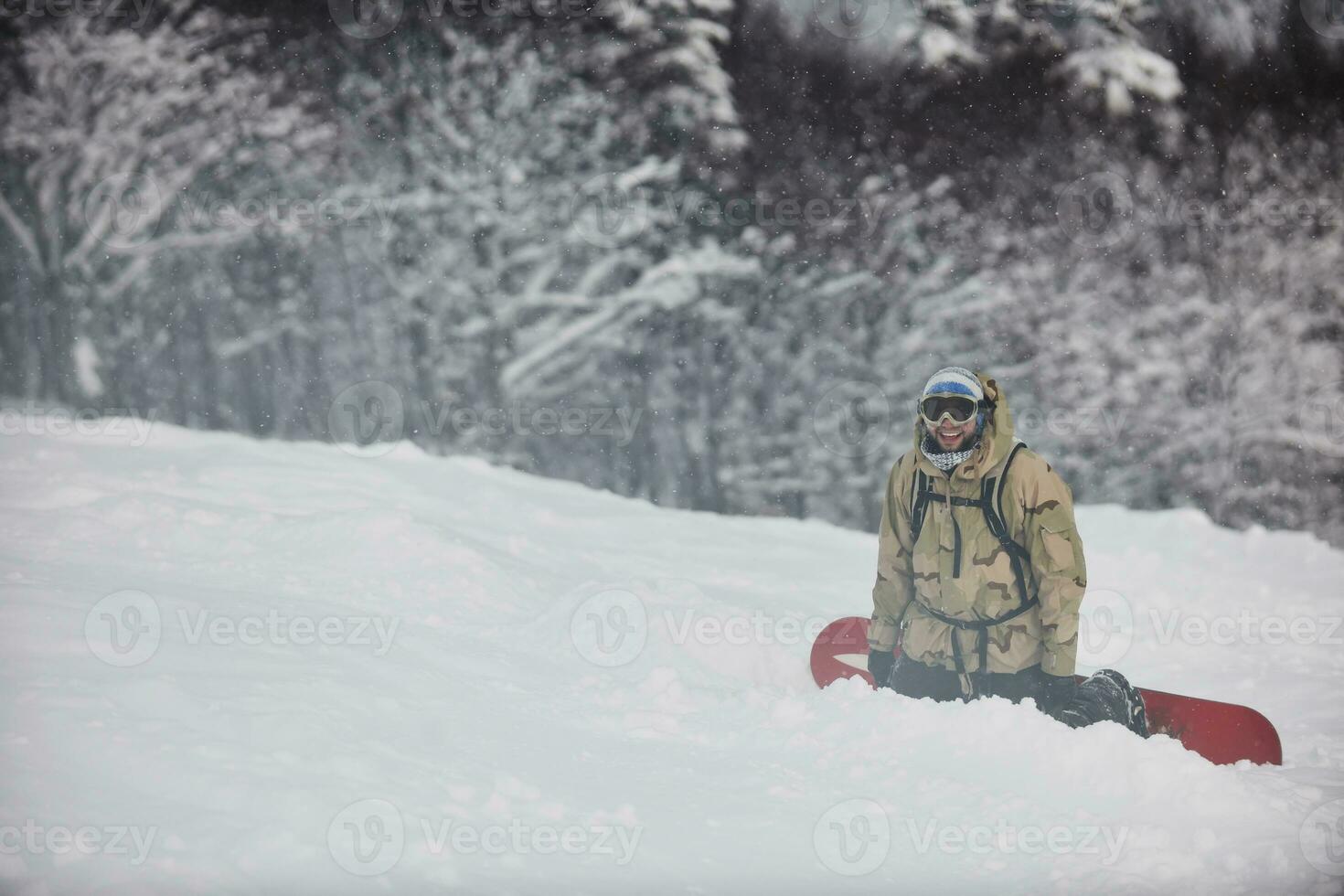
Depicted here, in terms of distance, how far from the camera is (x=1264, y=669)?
6918mm

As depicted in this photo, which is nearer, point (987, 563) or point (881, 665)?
point (987, 563)

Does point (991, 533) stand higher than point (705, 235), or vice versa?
point (705, 235)

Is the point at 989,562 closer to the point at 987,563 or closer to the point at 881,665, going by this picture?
the point at 987,563

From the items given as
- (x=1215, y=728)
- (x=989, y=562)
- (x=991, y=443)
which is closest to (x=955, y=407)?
(x=991, y=443)

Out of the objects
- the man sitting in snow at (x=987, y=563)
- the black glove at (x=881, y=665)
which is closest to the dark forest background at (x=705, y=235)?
the black glove at (x=881, y=665)

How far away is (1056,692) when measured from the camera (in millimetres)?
4262

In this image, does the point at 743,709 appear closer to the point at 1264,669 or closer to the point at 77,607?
the point at 77,607

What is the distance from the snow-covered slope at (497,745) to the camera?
277 cm

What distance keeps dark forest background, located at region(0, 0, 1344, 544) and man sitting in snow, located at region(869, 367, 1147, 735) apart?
25.4ft

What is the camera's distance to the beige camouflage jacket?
13.8ft

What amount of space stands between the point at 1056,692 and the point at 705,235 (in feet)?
28.2

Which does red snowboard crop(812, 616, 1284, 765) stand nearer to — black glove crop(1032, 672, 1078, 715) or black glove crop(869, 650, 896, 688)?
black glove crop(869, 650, 896, 688)

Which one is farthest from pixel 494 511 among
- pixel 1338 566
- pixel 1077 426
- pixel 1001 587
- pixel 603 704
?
pixel 1338 566

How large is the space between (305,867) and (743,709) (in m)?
2.25
